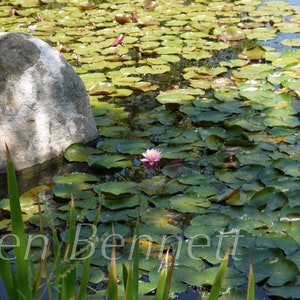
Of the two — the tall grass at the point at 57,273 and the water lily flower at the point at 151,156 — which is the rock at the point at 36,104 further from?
the tall grass at the point at 57,273

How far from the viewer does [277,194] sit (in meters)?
2.41

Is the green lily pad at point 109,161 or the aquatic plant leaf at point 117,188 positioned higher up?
the aquatic plant leaf at point 117,188

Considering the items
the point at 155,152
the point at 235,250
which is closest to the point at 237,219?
the point at 235,250

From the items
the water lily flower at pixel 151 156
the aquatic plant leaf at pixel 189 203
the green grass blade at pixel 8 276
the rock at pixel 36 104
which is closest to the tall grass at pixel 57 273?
the green grass blade at pixel 8 276

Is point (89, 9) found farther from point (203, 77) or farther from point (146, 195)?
point (146, 195)

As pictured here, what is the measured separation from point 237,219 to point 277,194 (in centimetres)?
25

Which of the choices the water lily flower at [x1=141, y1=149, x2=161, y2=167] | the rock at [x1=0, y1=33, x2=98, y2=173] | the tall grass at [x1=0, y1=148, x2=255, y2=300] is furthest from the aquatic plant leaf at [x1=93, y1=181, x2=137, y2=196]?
the tall grass at [x1=0, y1=148, x2=255, y2=300]

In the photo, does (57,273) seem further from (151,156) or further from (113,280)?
(151,156)

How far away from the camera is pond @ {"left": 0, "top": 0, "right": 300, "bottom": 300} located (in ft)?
6.73

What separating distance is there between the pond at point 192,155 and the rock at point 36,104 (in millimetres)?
135

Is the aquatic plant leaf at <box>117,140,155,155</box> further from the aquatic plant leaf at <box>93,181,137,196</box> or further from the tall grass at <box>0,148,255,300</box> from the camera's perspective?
the tall grass at <box>0,148,255,300</box>

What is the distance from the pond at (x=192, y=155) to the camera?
2.05 meters

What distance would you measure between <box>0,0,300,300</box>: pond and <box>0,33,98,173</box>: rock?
135 millimetres

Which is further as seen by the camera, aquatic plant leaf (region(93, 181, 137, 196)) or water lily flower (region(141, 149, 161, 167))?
water lily flower (region(141, 149, 161, 167))
